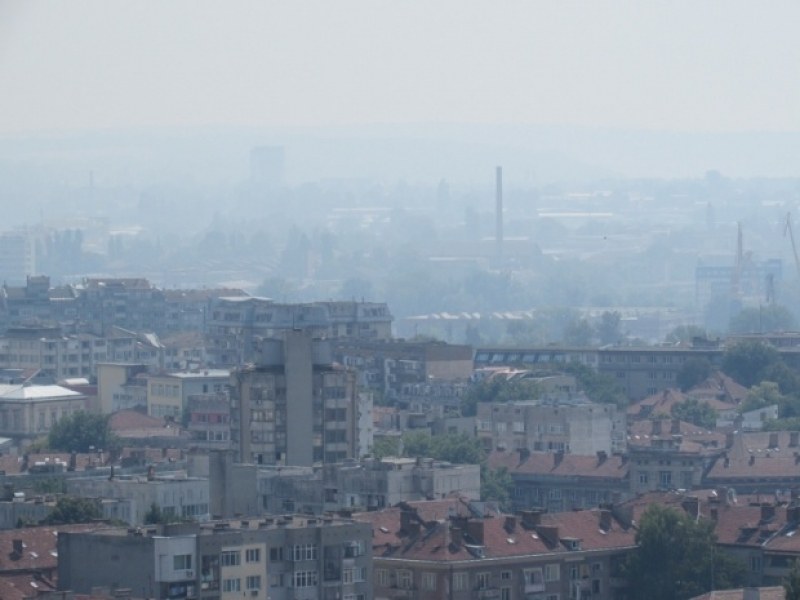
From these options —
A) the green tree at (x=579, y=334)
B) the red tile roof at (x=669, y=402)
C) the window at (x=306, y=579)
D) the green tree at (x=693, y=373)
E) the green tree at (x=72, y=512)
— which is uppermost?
the green tree at (x=579, y=334)

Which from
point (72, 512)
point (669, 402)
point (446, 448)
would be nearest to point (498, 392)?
point (669, 402)

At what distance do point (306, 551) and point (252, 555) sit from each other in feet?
2.88

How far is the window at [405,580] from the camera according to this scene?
41.5 meters

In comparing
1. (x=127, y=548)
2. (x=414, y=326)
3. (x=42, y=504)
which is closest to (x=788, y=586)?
(x=127, y=548)

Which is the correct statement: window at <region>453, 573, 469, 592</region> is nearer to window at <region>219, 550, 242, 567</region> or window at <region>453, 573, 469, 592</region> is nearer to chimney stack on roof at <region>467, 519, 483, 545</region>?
chimney stack on roof at <region>467, 519, 483, 545</region>

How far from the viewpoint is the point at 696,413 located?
75000mm

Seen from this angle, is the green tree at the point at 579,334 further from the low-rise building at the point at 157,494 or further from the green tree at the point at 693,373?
the low-rise building at the point at 157,494

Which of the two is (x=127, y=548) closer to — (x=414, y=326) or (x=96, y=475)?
(x=96, y=475)

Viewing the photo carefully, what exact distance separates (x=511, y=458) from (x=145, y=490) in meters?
14.2

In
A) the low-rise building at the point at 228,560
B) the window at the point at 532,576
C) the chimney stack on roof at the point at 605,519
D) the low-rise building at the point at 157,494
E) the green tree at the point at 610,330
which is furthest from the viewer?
the green tree at the point at 610,330

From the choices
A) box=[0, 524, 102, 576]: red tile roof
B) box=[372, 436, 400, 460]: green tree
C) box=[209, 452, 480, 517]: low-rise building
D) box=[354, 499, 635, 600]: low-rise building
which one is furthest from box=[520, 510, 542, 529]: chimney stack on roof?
box=[372, 436, 400, 460]: green tree

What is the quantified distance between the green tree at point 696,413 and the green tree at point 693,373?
823 centimetres

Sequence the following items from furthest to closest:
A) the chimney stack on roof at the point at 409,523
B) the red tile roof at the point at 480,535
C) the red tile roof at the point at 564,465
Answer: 1. the red tile roof at the point at 564,465
2. the chimney stack on roof at the point at 409,523
3. the red tile roof at the point at 480,535

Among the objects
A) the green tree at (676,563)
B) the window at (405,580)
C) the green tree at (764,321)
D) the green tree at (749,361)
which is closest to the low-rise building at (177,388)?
the green tree at (749,361)
